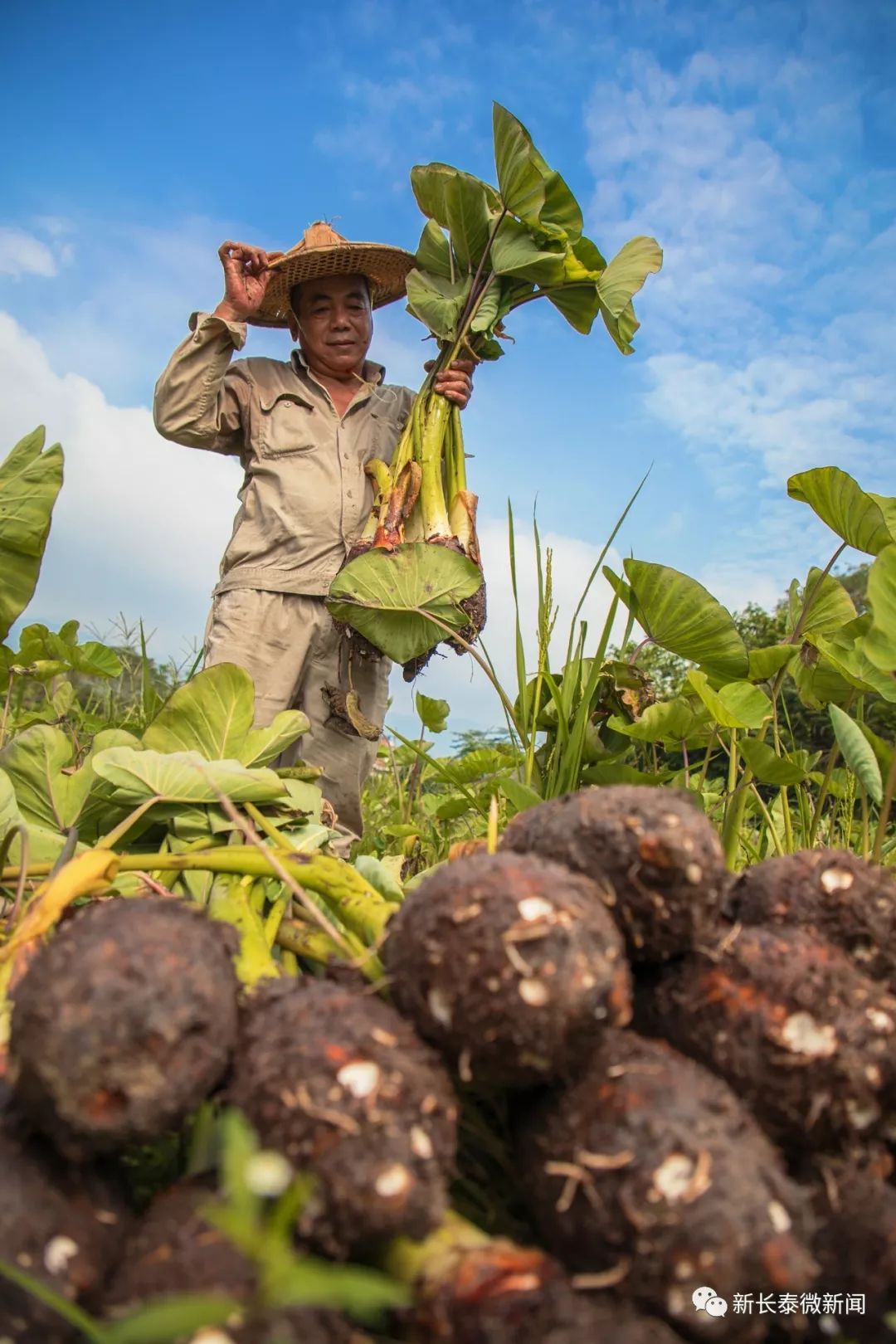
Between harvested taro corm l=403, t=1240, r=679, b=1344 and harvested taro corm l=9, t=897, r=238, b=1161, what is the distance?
262mm

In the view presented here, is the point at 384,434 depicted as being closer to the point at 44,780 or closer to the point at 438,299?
the point at 438,299

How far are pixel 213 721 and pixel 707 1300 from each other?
1.31 meters

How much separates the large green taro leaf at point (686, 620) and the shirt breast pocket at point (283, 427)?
82.7 inches

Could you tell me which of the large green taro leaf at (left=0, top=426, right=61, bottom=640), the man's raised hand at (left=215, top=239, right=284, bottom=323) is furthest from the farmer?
the large green taro leaf at (left=0, top=426, right=61, bottom=640)

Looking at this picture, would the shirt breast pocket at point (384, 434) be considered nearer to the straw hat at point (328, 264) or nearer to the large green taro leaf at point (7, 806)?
the straw hat at point (328, 264)

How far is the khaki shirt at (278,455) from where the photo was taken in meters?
3.68

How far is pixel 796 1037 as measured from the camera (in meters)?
0.87

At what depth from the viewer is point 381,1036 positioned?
0.80 metres

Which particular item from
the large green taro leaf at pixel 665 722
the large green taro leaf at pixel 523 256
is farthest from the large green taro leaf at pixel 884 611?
the large green taro leaf at pixel 523 256

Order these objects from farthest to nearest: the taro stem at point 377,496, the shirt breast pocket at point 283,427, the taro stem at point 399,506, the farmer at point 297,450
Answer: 1. the shirt breast pocket at point 283,427
2. the farmer at point 297,450
3. the taro stem at point 377,496
4. the taro stem at point 399,506

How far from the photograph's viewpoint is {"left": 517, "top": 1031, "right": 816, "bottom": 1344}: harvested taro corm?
2.36 ft

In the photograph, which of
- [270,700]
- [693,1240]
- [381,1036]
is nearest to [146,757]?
[381,1036]

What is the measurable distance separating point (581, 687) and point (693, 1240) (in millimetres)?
1745

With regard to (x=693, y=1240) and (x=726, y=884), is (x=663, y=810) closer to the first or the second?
(x=726, y=884)
